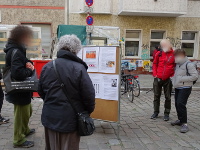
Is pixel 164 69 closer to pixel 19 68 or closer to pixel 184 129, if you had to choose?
pixel 184 129

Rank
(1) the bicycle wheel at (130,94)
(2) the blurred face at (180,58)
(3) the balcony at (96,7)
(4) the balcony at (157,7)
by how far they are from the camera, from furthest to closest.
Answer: (3) the balcony at (96,7) < (4) the balcony at (157,7) < (1) the bicycle wheel at (130,94) < (2) the blurred face at (180,58)

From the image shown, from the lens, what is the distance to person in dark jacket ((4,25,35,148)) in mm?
2881

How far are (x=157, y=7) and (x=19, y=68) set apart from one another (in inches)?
374

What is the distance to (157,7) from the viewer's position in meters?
10.6

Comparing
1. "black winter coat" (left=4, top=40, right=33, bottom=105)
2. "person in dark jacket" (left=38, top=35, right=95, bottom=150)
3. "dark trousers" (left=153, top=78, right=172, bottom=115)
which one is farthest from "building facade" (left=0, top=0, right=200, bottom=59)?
"person in dark jacket" (left=38, top=35, right=95, bottom=150)

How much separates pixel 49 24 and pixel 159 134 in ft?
29.2

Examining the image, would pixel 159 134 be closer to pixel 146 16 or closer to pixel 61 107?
pixel 61 107

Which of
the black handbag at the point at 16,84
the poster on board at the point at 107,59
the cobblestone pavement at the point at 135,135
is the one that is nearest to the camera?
the black handbag at the point at 16,84

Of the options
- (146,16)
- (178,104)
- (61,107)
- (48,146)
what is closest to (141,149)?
(178,104)

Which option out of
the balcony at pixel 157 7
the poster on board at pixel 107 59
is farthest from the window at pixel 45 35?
the poster on board at pixel 107 59

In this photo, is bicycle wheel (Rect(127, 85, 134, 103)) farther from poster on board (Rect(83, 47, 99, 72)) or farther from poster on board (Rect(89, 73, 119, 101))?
poster on board (Rect(83, 47, 99, 72))

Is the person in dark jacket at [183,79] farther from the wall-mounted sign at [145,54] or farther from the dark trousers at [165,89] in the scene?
the wall-mounted sign at [145,54]

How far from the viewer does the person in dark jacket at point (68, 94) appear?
2045 mm

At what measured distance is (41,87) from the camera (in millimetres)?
2309
